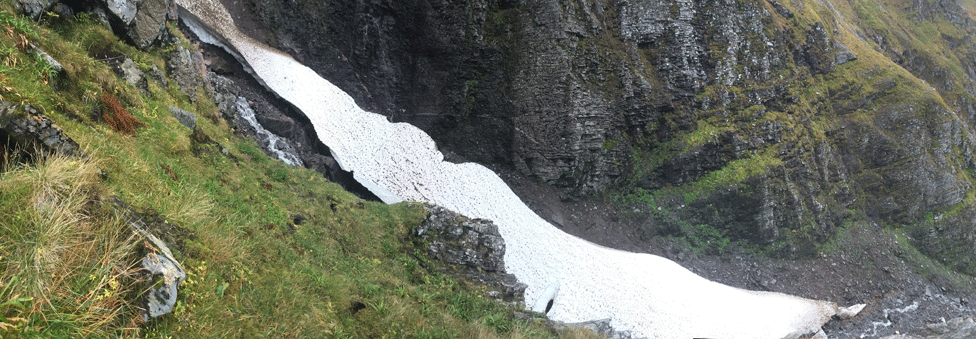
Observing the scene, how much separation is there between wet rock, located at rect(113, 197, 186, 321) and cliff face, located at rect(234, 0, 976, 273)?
874 inches

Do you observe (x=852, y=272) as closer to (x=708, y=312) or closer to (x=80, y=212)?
(x=708, y=312)

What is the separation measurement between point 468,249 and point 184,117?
839cm

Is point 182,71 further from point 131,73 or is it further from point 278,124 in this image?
point 278,124

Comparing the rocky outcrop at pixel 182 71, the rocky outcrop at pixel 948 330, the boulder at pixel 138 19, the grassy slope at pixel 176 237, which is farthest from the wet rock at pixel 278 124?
the rocky outcrop at pixel 948 330

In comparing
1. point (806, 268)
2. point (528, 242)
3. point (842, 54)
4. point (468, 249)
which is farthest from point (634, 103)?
point (842, 54)

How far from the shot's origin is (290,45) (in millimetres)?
25344

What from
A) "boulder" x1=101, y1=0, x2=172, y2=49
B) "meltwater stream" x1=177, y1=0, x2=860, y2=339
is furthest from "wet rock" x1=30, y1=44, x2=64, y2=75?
"meltwater stream" x1=177, y1=0, x2=860, y2=339

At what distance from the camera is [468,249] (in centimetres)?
1443

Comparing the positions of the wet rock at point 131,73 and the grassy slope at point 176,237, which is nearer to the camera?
the grassy slope at point 176,237

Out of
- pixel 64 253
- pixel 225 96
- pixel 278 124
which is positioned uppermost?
pixel 64 253

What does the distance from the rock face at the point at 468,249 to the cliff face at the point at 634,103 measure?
1139cm

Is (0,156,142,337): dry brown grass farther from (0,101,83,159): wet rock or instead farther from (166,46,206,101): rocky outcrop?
(166,46,206,101): rocky outcrop

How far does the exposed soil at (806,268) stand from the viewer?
24.6m

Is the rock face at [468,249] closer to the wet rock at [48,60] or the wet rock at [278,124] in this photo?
the wet rock at [278,124]
